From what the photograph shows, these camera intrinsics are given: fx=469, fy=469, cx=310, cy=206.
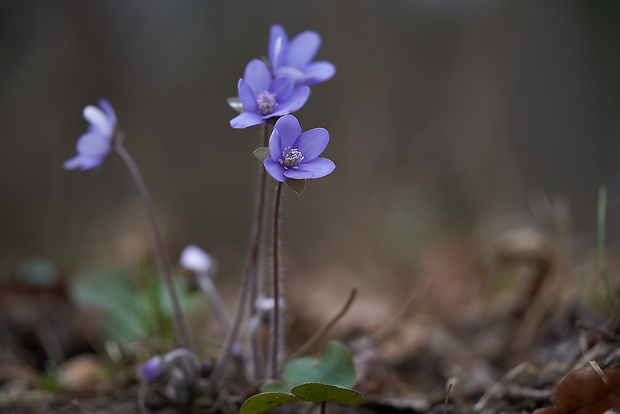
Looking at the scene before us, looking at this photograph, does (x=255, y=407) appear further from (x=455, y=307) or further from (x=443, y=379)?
(x=455, y=307)

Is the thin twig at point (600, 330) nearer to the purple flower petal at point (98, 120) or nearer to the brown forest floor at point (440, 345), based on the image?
the brown forest floor at point (440, 345)

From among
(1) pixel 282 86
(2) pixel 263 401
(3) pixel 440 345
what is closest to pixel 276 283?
(2) pixel 263 401

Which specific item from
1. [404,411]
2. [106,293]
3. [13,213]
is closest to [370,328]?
[404,411]

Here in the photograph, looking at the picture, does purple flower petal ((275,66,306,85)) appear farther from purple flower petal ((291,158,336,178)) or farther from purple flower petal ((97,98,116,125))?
purple flower petal ((97,98,116,125))

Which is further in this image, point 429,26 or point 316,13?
point 429,26

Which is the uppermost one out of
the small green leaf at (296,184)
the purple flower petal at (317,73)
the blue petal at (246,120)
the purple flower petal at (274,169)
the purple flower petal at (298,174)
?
the purple flower petal at (317,73)

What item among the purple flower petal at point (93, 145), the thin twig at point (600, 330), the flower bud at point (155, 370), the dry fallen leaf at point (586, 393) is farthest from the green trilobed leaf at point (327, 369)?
the purple flower petal at point (93, 145)
